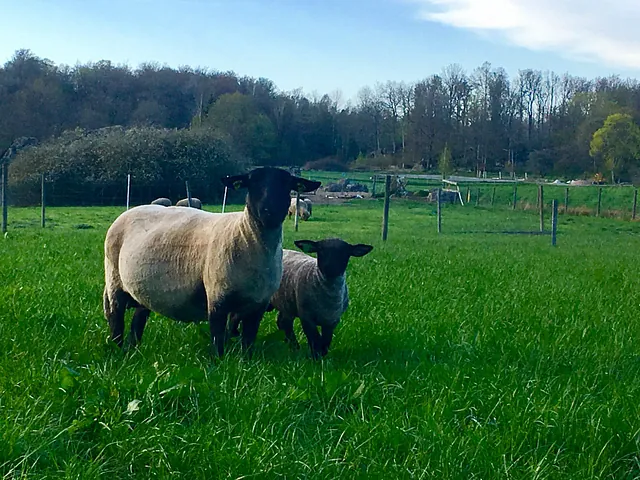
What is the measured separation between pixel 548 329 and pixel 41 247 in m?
9.90

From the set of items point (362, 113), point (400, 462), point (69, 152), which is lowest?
point (400, 462)

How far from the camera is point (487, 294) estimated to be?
921 centimetres

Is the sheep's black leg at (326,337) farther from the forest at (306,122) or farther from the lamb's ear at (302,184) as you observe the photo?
the forest at (306,122)

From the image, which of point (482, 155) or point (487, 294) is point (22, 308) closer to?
point (487, 294)

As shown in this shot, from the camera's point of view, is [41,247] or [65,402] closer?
[65,402]

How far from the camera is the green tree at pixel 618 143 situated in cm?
6300

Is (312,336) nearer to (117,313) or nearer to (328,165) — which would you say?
(117,313)

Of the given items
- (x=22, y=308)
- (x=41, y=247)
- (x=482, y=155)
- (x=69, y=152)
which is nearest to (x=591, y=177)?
(x=482, y=155)

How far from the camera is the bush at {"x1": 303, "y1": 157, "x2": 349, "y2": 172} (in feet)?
184

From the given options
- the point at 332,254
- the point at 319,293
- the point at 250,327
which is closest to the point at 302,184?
the point at 332,254

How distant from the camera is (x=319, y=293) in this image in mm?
6348

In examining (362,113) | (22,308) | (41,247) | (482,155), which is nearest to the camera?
(22,308)

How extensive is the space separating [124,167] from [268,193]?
38196 mm

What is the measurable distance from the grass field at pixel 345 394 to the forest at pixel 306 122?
3493 cm
